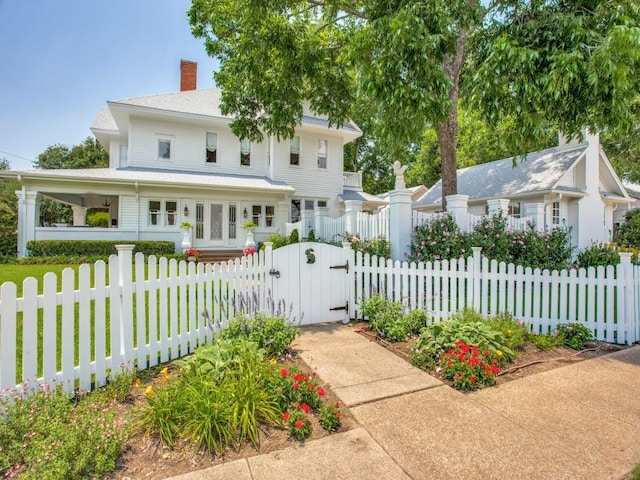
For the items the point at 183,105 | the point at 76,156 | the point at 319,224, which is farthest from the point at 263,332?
the point at 76,156

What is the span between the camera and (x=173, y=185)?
14.0 meters

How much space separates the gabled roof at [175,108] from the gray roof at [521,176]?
7099 mm

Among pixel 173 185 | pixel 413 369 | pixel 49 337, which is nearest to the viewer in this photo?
pixel 49 337

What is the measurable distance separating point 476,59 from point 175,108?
14.3 meters

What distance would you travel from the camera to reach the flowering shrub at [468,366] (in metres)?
3.63

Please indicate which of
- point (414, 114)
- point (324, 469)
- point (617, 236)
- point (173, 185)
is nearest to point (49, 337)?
point (324, 469)

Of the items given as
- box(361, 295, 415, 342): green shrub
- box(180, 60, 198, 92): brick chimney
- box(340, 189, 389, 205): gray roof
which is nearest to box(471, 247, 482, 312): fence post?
box(361, 295, 415, 342): green shrub

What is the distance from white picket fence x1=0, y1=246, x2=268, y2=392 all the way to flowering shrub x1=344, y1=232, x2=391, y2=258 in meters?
3.48

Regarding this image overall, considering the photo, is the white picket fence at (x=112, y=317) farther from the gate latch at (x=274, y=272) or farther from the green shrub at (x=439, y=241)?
the green shrub at (x=439, y=241)

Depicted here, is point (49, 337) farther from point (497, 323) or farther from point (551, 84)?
point (551, 84)

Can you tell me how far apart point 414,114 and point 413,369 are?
16.1ft

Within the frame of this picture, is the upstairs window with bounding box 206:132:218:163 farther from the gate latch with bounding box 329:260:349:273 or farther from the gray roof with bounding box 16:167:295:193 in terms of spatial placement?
the gate latch with bounding box 329:260:349:273

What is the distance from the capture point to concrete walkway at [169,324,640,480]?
2.34 m

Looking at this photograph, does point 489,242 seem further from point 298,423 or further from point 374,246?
point 298,423
